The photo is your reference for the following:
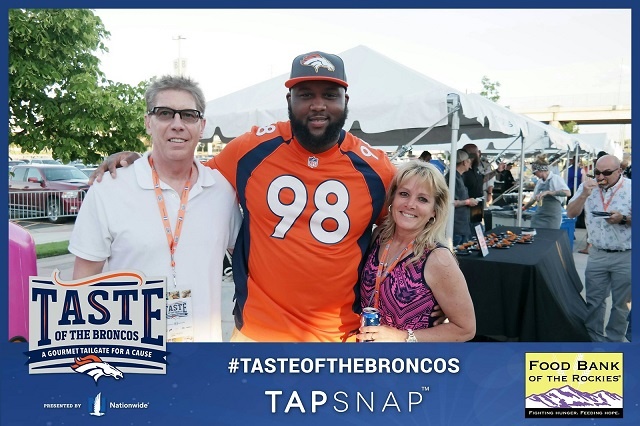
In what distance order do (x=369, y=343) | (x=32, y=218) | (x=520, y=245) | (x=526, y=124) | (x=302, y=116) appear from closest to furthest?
(x=369, y=343), (x=302, y=116), (x=32, y=218), (x=520, y=245), (x=526, y=124)

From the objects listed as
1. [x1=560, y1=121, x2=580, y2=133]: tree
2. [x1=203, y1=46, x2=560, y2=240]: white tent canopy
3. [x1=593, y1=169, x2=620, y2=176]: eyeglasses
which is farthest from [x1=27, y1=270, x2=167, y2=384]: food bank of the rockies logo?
[x1=560, y1=121, x2=580, y2=133]: tree

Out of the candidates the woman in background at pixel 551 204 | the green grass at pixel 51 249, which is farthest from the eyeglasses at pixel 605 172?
the woman in background at pixel 551 204

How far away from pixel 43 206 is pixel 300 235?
113 cm

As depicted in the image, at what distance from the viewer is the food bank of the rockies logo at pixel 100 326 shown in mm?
1718

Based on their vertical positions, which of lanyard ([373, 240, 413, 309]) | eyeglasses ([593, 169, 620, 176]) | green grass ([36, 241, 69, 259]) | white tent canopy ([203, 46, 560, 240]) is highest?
white tent canopy ([203, 46, 560, 240])

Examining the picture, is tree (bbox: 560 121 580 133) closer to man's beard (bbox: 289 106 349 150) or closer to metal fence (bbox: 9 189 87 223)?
man's beard (bbox: 289 106 349 150)

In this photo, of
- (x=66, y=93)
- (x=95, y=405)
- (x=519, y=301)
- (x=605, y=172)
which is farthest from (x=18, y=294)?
(x=605, y=172)

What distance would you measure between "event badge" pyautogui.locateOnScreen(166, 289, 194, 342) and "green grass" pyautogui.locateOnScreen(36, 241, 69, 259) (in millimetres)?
460

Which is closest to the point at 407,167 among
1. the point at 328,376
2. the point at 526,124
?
the point at 328,376

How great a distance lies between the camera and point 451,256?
1.85m

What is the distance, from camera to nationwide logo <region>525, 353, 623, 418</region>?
5.82 feet

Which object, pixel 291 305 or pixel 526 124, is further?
pixel 526 124

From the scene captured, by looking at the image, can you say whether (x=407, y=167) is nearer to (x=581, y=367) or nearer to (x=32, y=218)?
Answer: (x=581, y=367)

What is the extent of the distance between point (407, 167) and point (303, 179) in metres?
0.41
